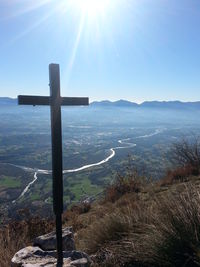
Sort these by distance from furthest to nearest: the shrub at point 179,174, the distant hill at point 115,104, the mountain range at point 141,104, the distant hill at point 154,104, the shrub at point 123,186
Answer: the distant hill at point 115,104, the distant hill at point 154,104, the mountain range at point 141,104, the shrub at point 179,174, the shrub at point 123,186

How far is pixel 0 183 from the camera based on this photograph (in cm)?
3428

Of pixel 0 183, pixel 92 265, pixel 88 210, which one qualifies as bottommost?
pixel 0 183

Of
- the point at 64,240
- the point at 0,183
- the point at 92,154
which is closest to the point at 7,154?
the point at 92,154

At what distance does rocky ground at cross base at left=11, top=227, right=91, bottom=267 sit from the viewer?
140 inches

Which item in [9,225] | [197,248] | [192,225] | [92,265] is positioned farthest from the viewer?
[9,225]

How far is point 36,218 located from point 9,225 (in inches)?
21.9

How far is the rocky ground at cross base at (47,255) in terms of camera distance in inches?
140

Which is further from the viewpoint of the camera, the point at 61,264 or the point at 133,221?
the point at 133,221

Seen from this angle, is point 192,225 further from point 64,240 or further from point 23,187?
point 23,187

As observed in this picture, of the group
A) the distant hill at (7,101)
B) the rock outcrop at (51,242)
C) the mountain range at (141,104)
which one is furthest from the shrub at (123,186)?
the distant hill at (7,101)

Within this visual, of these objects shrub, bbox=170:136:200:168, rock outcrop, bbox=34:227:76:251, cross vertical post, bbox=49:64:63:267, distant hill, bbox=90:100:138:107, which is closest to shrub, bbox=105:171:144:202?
shrub, bbox=170:136:200:168

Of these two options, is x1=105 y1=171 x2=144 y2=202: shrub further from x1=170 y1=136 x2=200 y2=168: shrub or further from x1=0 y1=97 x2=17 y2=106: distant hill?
x1=0 y1=97 x2=17 y2=106: distant hill

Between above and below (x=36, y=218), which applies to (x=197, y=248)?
above

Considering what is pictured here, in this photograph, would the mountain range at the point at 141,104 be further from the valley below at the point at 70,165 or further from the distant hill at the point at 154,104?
the valley below at the point at 70,165
